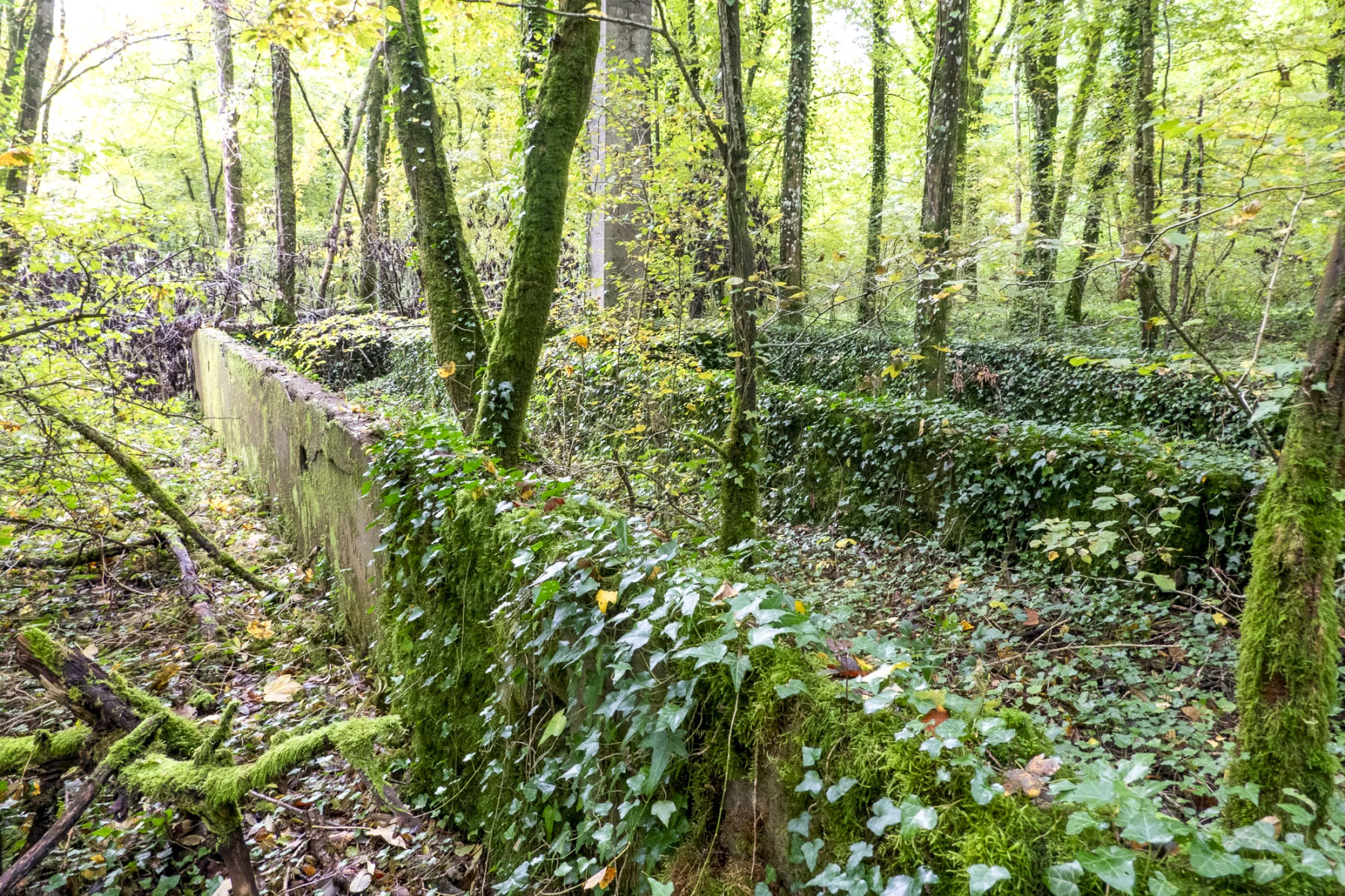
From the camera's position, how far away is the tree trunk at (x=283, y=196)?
42.1ft

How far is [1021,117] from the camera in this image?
61.8ft

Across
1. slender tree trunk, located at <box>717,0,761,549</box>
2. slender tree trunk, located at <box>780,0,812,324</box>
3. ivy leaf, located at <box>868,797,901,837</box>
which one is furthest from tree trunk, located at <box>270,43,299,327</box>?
ivy leaf, located at <box>868,797,901,837</box>

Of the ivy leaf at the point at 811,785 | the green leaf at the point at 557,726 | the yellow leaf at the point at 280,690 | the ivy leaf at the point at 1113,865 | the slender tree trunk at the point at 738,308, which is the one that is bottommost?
the yellow leaf at the point at 280,690

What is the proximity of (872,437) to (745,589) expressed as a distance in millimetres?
5023

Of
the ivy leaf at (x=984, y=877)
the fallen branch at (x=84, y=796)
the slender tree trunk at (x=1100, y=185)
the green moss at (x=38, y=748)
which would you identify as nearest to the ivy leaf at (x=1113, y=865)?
the ivy leaf at (x=984, y=877)

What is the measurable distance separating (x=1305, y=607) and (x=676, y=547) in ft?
6.30

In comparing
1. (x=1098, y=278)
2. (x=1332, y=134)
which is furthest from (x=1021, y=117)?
(x=1332, y=134)

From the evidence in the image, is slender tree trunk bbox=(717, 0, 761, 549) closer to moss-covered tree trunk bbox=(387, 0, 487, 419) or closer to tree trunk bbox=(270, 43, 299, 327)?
moss-covered tree trunk bbox=(387, 0, 487, 419)

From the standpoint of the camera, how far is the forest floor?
3094 mm

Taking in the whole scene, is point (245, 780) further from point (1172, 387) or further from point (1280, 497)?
point (1172, 387)

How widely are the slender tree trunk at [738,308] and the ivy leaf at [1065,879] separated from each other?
3.27 metres

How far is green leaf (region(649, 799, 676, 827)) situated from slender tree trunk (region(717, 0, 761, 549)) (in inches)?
108

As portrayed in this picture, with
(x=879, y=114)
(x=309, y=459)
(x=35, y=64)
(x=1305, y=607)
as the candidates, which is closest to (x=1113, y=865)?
(x=1305, y=607)

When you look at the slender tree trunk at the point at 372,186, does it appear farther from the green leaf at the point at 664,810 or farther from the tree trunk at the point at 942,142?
the green leaf at the point at 664,810
